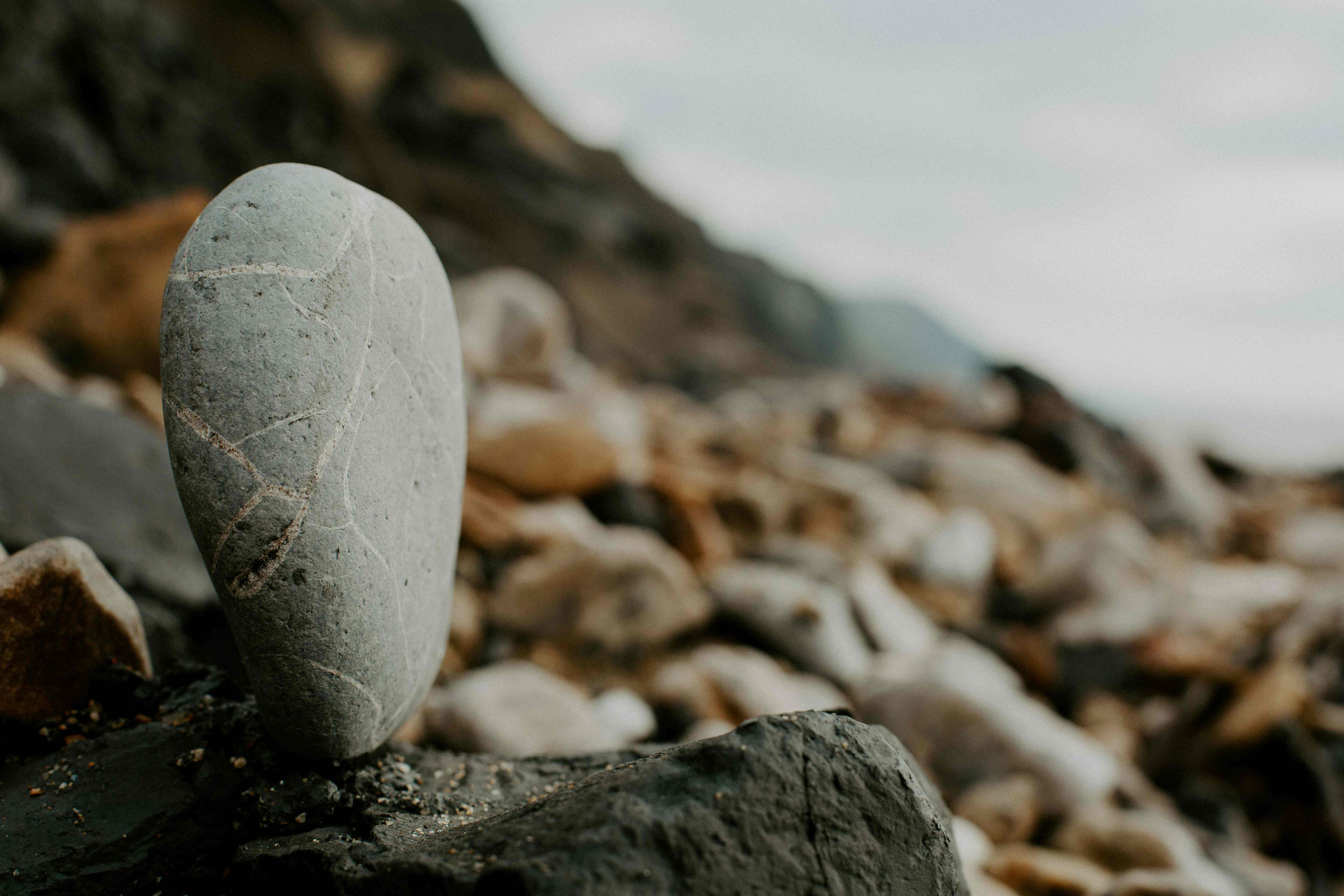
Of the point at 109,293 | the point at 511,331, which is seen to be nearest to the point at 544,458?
the point at 109,293

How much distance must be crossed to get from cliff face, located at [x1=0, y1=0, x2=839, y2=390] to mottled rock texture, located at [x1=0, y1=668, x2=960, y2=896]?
5336mm

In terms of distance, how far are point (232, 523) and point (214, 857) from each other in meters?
0.64

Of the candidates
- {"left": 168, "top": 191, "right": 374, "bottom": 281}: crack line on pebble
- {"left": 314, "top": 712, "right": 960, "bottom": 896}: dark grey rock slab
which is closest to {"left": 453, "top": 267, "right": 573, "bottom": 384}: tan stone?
{"left": 168, "top": 191, "right": 374, "bottom": 281}: crack line on pebble

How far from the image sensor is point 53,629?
1820 mm

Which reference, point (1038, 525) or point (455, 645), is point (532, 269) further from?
point (455, 645)

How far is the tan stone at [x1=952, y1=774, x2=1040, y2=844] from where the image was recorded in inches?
130

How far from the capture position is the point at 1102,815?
3.41 m

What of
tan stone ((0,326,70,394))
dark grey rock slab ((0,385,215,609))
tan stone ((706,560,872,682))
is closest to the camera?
dark grey rock slab ((0,385,215,609))

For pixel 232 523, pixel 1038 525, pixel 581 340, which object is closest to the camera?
pixel 232 523

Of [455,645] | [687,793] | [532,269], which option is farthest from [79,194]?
[532,269]

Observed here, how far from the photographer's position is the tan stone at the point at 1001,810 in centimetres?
331

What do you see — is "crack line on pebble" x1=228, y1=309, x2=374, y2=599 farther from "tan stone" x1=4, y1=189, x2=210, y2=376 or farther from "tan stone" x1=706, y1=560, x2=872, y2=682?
"tan stone" x1=4, y1=189, x2=210, y2=376

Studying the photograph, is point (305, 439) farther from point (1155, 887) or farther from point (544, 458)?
point (544, 458)

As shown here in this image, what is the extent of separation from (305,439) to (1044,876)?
8.36 feet
